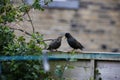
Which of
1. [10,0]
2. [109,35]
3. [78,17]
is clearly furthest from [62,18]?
[10,0]

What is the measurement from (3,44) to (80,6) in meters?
5.04

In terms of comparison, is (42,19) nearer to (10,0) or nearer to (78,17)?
(78,17)

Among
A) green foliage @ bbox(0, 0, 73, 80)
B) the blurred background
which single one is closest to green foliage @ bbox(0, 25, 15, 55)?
green foliage @ bbox(0, 0, 73, 80)

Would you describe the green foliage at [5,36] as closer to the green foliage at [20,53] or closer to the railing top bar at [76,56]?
the green foliage at [20,53]

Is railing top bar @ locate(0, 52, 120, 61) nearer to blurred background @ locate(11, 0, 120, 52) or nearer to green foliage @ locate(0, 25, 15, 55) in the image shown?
green foliage @ locate(0, 25, 15, 55)

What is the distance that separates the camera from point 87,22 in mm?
10945

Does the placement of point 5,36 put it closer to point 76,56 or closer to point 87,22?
point 76,56

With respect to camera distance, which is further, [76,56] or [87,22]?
[87,22]

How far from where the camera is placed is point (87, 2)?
1095 centimetres

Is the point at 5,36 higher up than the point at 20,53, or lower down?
higher up

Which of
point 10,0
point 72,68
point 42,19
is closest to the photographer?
point 72,68

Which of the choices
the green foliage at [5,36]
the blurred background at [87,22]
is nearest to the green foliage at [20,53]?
the green foliage at [5,36]

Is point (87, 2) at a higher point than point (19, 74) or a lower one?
higher

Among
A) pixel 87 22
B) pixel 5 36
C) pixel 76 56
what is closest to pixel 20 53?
pixel 5 36
